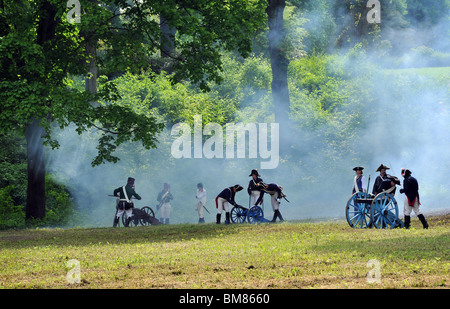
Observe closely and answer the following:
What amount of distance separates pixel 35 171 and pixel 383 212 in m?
13.6

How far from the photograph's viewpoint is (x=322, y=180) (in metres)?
38.0

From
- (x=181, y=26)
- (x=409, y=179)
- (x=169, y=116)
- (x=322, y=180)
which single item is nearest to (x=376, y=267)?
(x=409, y=179)

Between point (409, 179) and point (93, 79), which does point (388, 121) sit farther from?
point (409, 179)

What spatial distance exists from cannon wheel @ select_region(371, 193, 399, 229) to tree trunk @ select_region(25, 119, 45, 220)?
13.2 metres

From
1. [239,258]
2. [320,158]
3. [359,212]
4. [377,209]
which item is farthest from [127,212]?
[320,158]

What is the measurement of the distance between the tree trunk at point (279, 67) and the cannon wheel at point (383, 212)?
62.5 feet

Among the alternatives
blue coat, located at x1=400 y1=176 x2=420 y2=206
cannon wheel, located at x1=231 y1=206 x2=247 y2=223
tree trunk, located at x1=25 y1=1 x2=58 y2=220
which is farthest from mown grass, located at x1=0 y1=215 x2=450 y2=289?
tree trunk, located at x1=25 y1=1 x2=58 y2=220

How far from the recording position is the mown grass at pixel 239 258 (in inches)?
432

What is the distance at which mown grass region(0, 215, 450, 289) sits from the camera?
36.0ft

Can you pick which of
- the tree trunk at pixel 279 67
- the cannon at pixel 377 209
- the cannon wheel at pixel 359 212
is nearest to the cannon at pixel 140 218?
the cannon wheel at pixel 359 212

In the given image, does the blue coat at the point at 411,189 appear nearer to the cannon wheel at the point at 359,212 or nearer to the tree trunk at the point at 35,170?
the cannon wheel at the point at 359,212

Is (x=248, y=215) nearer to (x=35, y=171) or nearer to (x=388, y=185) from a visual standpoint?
(x=388, y=185)
